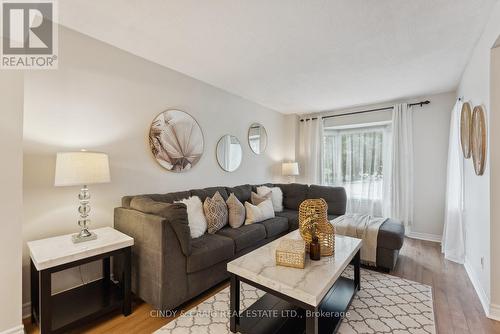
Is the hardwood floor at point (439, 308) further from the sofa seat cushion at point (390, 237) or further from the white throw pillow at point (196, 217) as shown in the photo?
the white throw pillow at point (196, 217)

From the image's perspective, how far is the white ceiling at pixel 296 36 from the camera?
172 centimetres

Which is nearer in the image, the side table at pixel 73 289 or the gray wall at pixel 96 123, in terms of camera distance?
the side table at pixel 73 289

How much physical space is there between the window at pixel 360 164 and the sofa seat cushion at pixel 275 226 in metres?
2.14

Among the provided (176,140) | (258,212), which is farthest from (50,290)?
(258,212)

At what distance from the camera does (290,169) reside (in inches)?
184

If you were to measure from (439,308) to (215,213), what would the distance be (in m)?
2.22

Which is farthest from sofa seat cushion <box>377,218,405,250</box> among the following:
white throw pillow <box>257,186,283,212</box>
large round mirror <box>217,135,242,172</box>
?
large round mirror <box>217,135,242,172</box>

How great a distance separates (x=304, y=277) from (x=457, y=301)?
68.2 inches

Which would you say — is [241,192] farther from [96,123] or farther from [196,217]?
[96,123]

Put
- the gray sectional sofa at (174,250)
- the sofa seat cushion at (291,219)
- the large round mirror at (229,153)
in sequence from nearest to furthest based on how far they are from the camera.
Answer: the gray sectional sofa at (174,250), the sofa seat cushion at (291,219), the large round mirror at (229,153)

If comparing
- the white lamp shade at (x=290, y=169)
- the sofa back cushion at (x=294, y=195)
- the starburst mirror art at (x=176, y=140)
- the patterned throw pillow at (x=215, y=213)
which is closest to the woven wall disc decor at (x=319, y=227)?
the patterned throw pillow at (x=215, y=213)

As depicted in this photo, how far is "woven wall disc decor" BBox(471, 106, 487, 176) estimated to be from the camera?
6.55 feet

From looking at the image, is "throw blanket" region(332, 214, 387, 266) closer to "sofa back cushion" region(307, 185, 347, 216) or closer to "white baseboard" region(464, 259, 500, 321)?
"sofa back cushion" region(307, 185, 347, 216)

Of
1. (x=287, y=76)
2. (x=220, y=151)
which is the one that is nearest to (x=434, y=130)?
(x=287, y=76)
